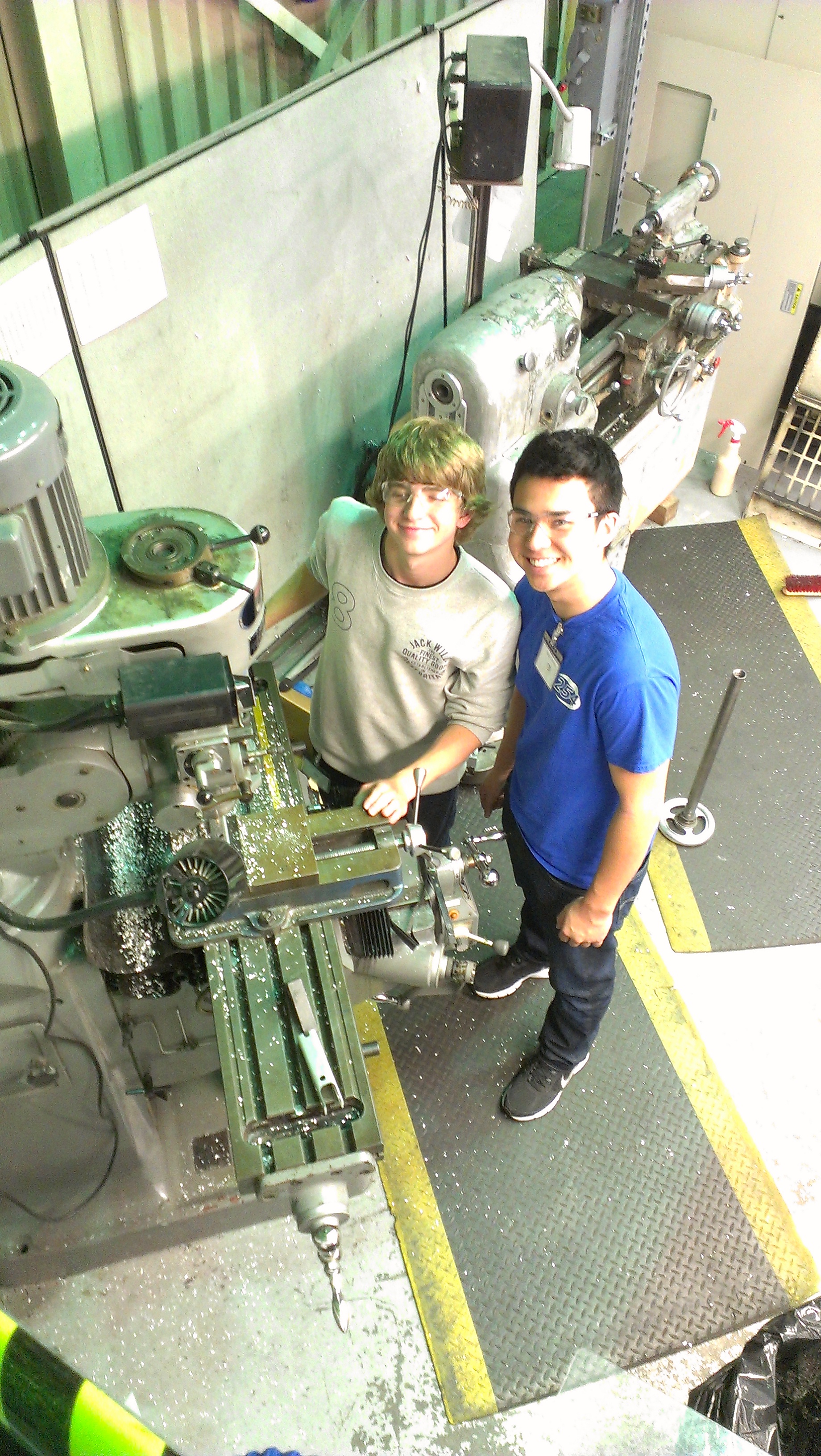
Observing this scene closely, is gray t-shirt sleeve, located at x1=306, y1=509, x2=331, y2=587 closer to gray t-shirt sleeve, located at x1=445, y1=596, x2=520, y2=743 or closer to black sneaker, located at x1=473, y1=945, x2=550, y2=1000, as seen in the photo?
gray t-shirt sleeve, located at x1=445, y1=596, x2=520, y2=743

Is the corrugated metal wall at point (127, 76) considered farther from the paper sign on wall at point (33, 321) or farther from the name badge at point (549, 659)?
the name badge at point (549, 659)

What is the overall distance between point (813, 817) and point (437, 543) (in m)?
1.59

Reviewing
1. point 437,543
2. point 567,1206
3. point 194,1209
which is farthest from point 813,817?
point 194,1209

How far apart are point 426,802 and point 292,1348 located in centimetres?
106

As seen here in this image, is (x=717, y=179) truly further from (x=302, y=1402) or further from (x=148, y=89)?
(x=302, y=1402)

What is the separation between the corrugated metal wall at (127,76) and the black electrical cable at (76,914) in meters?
1.55

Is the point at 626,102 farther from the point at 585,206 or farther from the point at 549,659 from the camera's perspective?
the point at 549,659

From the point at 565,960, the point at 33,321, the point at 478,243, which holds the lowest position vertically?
the point at 565,960

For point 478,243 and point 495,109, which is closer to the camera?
point 495,109

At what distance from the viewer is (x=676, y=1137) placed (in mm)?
2145

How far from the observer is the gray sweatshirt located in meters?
1.67

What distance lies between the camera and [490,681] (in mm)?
1731

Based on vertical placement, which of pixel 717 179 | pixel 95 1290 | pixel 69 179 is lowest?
pixel 95 1290

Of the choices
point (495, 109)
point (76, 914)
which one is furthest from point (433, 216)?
point (76, 914)
